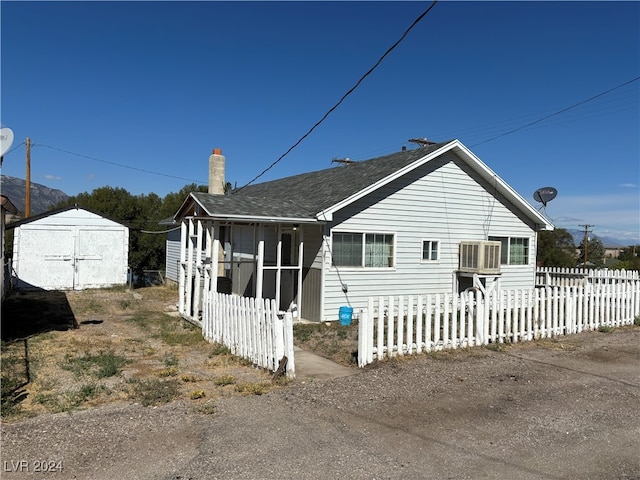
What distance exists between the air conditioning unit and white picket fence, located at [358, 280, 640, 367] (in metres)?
→ 3.00

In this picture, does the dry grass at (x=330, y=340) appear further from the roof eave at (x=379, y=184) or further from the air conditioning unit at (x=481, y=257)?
the air conditioning unit at (x=481, y=257)

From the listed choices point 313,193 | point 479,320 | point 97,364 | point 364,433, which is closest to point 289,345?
point 364,433

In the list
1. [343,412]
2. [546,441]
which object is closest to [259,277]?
[343,412]

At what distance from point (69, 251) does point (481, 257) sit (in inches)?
660

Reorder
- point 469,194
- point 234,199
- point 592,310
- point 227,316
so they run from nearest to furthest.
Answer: point 227,316 → point 592,310 → point 234,199 → point 469,194

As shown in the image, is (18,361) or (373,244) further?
(373,244)

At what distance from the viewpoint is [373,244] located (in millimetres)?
13922

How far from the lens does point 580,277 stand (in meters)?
19.1

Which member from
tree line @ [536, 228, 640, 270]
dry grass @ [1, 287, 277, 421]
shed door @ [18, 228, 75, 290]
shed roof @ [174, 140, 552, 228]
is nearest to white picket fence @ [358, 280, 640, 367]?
dry grass @ [1, 287, 277, 421]

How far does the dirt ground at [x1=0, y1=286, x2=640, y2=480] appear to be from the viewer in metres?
4.49

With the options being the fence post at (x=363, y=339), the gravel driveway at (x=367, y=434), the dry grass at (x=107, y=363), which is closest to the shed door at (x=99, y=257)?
the dry grass at (x=107, y=363)

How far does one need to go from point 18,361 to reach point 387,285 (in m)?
9.11

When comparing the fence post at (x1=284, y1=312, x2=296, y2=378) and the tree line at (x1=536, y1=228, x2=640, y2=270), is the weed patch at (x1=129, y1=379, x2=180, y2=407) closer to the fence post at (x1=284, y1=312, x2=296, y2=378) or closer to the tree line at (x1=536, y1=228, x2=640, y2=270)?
the fence post at (x1=284, y1=312, x2=296, y2=378)

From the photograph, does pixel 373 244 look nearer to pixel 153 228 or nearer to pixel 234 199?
pixel 234 199
